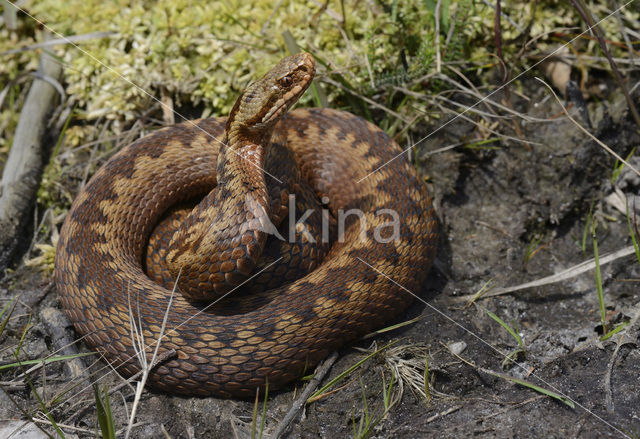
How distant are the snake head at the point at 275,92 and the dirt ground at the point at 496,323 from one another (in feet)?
4.64

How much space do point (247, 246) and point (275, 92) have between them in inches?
42.0

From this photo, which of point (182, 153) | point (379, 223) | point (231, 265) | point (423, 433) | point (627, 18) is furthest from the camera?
point (627, 18)

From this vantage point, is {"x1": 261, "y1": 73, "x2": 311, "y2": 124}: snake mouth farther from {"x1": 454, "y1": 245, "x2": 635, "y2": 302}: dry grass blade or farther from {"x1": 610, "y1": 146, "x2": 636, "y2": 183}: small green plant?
{"x1": 610, "y1": 146, "x2": 636, "y2": 183}: small green plant

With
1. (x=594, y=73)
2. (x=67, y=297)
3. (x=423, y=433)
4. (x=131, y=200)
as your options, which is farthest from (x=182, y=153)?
(x=594, y=73)

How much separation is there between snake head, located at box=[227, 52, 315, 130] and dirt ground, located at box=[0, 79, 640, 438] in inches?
55.6

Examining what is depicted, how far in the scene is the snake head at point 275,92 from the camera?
3.72 metres

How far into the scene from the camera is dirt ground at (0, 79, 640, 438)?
316cm

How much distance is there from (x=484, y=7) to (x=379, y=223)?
7.82ft

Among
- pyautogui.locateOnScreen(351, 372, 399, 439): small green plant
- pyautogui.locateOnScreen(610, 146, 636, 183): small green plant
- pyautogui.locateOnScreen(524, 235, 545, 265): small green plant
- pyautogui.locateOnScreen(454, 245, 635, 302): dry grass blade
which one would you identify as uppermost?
pyautogui.locateOnScreen(610, 146, 636, 183): small green plant

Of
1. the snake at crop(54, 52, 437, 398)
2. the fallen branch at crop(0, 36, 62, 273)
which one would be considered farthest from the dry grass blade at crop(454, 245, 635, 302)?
the fallen branch at crop(0, 36, 62, 273)

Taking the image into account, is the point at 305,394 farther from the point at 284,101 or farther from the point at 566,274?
the point at 566,274

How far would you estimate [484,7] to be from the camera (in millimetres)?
5023

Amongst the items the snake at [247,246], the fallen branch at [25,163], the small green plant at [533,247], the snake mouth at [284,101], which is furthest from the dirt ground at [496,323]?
the snake mouth at [284,101]

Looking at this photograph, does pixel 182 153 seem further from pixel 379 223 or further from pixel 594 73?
pixel 594 73
